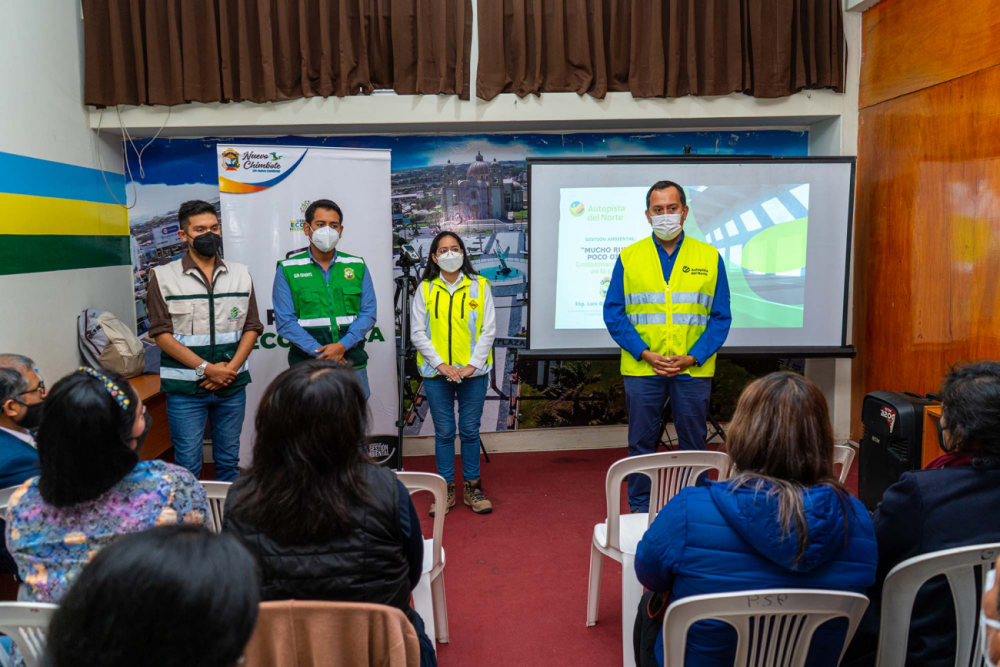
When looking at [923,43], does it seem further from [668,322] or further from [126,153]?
[126,153]

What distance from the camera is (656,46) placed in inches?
161

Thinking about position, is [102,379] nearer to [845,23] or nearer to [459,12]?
[459,12]

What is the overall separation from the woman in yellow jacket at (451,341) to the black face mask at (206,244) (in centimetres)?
98

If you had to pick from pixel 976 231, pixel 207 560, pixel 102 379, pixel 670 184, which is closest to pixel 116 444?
pixel 102 379

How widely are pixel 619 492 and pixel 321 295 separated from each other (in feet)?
6.38

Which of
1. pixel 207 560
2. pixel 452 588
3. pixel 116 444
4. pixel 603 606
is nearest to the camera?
pixel 207 560

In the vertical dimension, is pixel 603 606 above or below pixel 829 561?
below

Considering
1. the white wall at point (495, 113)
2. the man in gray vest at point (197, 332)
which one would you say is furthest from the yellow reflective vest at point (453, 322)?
the white wall at point (495, 113)

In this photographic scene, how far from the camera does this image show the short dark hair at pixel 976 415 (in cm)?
153

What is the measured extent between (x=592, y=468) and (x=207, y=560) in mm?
3772

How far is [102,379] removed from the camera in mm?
1472

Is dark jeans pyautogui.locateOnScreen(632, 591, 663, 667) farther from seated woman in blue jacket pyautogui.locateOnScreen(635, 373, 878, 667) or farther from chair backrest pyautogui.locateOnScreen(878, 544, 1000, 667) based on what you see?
chair backrest pyautogui.locateOnScreen(878, 544, 1000, 667)

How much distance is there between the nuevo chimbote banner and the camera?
3.93 m

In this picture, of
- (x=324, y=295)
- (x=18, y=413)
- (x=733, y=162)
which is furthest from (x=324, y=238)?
(x=733, y=162)
